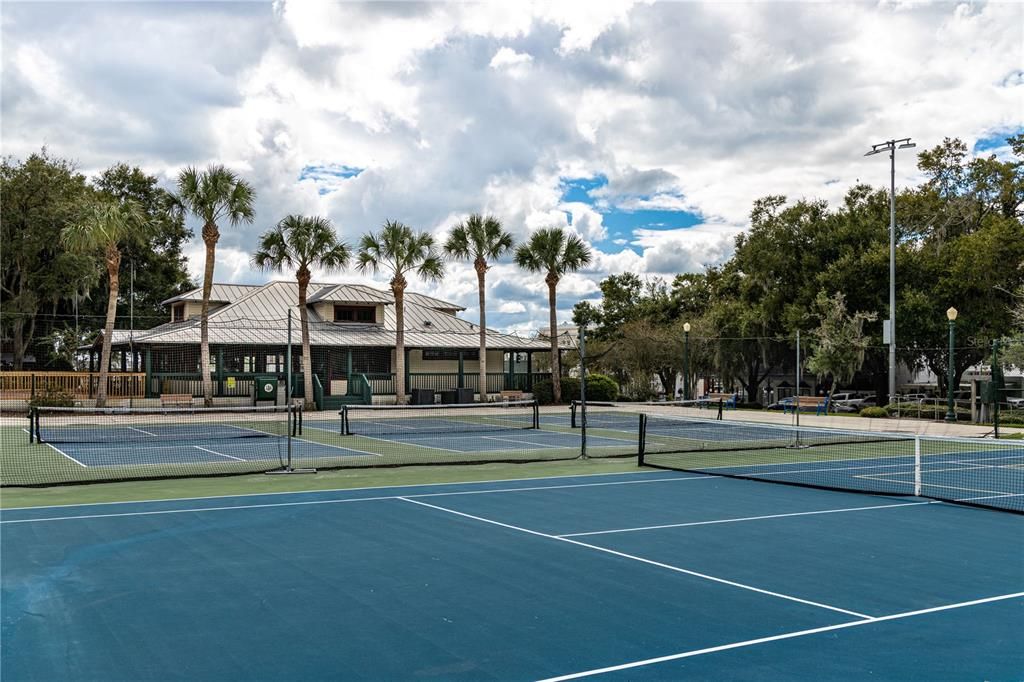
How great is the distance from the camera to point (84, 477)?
18.3 metres

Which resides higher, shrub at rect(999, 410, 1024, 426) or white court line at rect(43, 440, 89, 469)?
shrub at rect(999, 410, 1024, 426)

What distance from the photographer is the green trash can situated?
140 ft

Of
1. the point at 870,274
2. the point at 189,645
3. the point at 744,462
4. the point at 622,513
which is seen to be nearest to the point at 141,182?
the point at 870,274

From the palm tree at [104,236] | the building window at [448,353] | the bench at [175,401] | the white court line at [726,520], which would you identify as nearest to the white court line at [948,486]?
the white court line at [726,520]

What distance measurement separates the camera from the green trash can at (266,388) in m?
42.8

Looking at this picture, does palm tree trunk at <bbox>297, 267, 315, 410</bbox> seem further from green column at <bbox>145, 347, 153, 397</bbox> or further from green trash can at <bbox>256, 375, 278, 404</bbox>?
green column at <bbox>145, 347, 153, 397</bbox>

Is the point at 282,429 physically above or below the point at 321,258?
below

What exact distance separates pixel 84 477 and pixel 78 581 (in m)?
9.61

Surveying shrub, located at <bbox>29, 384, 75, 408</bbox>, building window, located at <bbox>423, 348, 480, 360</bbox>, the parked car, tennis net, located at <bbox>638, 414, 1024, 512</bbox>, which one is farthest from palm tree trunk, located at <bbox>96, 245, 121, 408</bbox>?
the parked car

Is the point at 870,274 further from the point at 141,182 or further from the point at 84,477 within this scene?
the point at 141,182

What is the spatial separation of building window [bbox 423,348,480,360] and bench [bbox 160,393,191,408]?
47.6ft

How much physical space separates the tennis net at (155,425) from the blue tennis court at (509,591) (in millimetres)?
11670

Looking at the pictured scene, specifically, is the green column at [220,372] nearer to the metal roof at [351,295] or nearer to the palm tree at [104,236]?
the palm tree at [104,236]

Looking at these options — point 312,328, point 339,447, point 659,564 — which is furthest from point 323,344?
point 659,564
